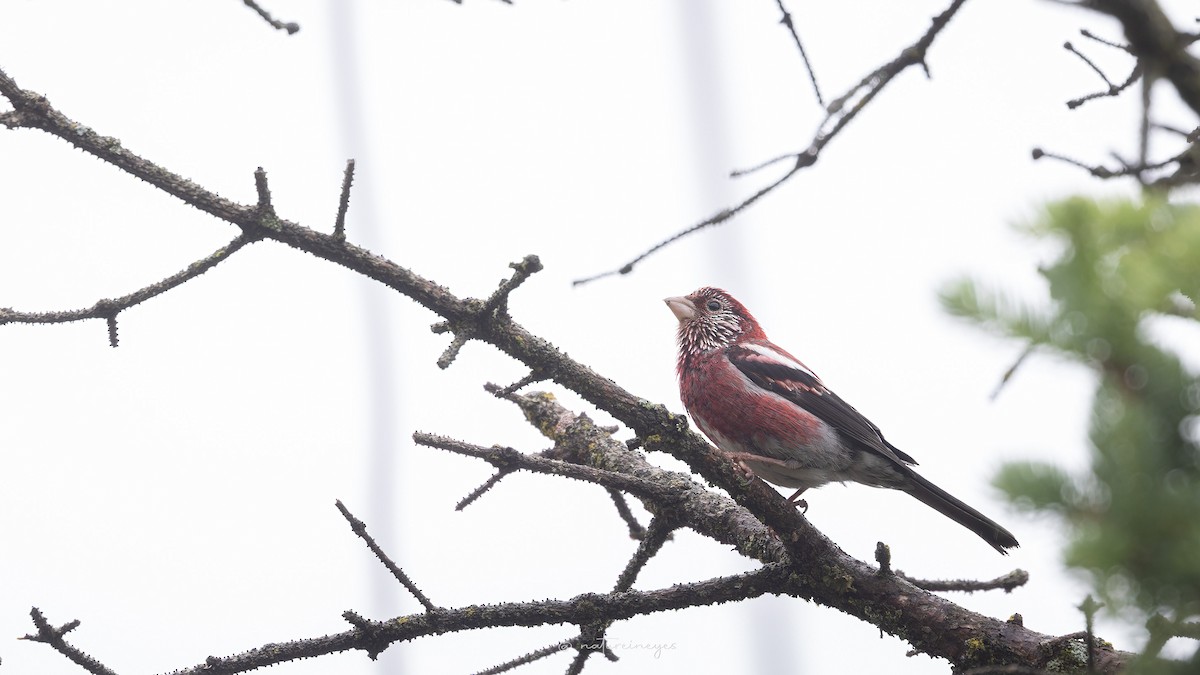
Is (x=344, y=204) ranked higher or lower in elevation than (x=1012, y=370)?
higher

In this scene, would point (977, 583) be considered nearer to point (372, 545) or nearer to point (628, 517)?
point (628, 517)

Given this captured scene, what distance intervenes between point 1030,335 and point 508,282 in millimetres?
1517

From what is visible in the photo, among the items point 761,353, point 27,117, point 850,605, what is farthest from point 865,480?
point 27,117

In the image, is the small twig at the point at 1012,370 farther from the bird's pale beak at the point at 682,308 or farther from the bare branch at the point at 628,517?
the bird's pale beak at the point at 682,308

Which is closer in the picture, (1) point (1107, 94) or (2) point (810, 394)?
(1) point (1107, 94)

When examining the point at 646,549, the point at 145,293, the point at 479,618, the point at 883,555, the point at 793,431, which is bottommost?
the point at 479,618

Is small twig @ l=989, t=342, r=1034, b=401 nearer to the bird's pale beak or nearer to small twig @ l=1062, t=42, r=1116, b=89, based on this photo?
small twig @ l=1062, t=42, r=1116, b=89

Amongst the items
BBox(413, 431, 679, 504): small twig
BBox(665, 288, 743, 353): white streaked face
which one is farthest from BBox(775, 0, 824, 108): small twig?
BBox(665, 288, 743, 353): white streaked face

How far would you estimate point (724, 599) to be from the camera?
274 centimetres

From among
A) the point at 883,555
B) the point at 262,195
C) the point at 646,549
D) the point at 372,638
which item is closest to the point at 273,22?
the point at 262,195

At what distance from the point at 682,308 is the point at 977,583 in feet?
6.58

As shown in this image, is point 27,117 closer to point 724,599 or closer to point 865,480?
point 724,599

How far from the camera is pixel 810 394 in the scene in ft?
13.8

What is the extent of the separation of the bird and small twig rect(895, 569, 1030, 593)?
493mm
